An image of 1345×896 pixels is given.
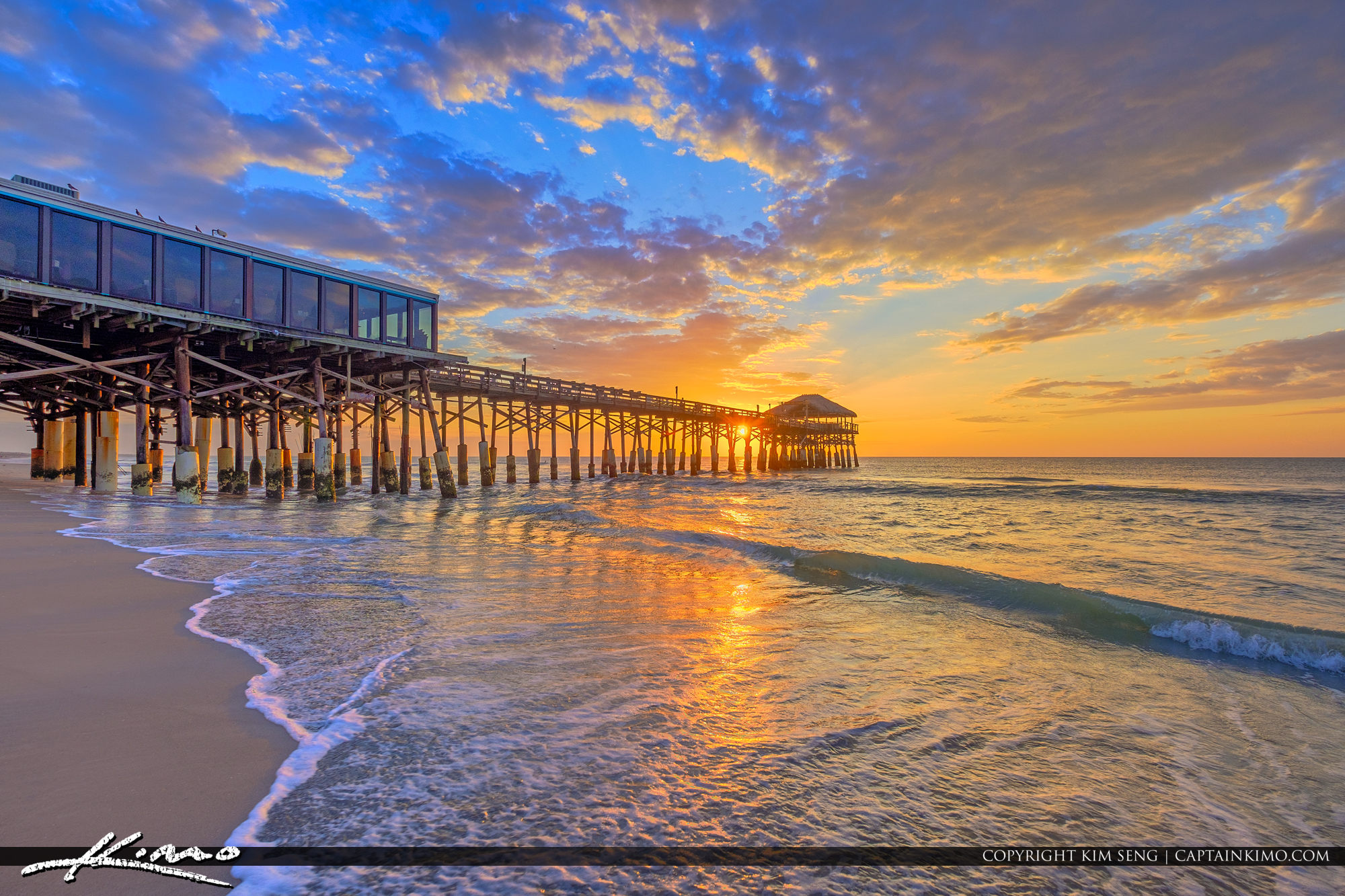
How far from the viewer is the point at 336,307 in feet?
60.2

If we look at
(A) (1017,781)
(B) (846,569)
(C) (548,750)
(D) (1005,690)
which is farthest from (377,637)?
(B) (846,569)

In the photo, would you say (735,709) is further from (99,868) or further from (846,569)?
(846,569)

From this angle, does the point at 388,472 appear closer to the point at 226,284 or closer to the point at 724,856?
the point at 226,284

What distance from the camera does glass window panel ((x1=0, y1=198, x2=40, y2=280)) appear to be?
12.1 metres

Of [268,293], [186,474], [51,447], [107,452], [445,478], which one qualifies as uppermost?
[268,293]

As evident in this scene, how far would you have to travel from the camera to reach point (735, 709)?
3.50 meters

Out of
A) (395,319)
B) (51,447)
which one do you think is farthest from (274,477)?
(51,447)

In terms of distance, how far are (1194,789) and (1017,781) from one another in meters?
0.92

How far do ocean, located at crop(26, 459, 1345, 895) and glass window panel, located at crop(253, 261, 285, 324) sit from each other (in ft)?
28.6

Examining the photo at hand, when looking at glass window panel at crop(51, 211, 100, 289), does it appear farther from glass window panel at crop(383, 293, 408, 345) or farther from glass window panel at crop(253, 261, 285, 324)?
glass window panel at crop(383, 293, 408, 345)

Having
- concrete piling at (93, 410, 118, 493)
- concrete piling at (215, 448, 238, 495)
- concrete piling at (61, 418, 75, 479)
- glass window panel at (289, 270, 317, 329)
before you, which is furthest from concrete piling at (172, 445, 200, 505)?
concrete piling at (61, 418, 75, 479)

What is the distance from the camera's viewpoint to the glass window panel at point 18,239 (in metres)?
12.1

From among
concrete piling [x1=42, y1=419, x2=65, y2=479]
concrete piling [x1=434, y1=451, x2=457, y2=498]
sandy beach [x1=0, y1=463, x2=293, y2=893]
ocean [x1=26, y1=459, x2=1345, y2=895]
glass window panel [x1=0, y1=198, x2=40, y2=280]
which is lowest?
ocean [x1=26, y1=459, x2=1345, y2=895]

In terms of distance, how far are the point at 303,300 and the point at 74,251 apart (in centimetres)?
501
